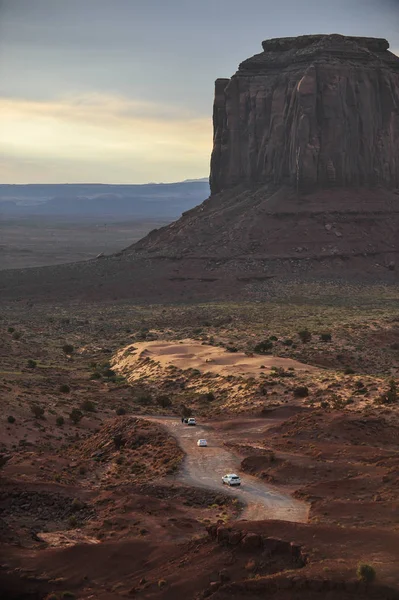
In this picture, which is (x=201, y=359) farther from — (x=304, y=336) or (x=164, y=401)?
(x=164, y=401)

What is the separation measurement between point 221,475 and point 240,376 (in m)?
19.1

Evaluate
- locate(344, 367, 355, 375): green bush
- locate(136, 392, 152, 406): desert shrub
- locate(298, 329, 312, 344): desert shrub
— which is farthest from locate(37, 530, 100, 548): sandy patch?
locate(298, 329, 312, 344): desert shrub

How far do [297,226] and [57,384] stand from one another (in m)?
59.6

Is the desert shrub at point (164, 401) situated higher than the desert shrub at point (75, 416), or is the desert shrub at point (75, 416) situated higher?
the desert shrub at point (75, 416)

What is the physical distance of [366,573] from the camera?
2314cm

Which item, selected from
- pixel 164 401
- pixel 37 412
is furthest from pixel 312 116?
pixel 37 412

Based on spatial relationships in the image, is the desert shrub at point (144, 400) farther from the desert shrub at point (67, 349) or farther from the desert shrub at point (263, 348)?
the desert shrub at point (67, 349)

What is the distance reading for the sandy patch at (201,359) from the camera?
188 feet

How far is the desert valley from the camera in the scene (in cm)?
2634

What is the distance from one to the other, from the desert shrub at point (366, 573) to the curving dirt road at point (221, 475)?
6.95 metres

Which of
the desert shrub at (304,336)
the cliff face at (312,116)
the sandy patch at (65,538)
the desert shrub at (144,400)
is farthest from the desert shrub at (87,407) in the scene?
the cliff face at (312,116)

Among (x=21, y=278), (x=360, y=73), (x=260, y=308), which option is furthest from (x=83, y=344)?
(x=360, y=73)

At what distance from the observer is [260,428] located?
4453cm

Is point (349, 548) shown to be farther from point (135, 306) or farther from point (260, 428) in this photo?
point (135, 306)
